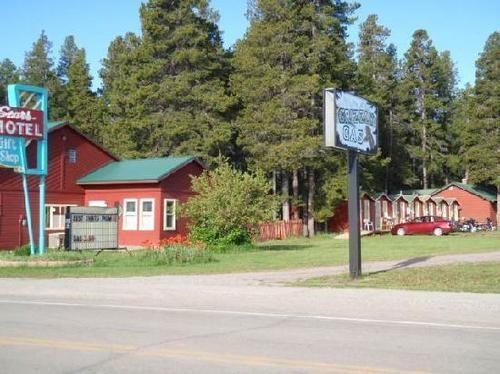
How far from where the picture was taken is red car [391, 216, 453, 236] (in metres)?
47.2

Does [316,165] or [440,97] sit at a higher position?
[440,97]

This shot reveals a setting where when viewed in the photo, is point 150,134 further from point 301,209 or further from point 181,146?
point 301,209

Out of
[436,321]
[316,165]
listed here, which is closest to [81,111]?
[316,165]

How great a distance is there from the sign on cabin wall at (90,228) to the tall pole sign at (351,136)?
501 inches

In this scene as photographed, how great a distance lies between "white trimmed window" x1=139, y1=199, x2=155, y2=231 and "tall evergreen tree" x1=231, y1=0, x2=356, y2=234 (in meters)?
12.3

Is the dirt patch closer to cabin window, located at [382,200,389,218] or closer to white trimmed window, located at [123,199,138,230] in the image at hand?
white trimmed window, located at [123,199,138,230]

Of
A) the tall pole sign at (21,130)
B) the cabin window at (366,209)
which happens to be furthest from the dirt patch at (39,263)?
the cabin window at (366,209)

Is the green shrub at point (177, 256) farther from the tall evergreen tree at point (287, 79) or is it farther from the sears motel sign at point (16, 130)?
the tall evergreen tree at point (287, 79)

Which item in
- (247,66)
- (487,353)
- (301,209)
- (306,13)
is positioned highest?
(306,13)

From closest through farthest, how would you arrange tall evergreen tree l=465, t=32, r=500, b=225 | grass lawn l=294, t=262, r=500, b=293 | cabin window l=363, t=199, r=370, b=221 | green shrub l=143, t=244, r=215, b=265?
1. grass lawn l=294, t=262, r=500, b=293
2. green shrub l=143, t=244, r=215, b=265
3. cabin window l=363, t=199, r=370, b=221
4. tall evergreen tree l=465, t=32, r=500, b=225

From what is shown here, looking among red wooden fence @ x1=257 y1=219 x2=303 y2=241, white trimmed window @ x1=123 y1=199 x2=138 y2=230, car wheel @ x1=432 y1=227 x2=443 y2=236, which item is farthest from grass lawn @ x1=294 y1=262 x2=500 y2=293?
car wheel @ x1=432 y1=227 x2=443 y2=236

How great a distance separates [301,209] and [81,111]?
2709cm

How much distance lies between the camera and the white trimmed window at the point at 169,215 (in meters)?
35.4

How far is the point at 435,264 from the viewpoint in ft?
67.9
